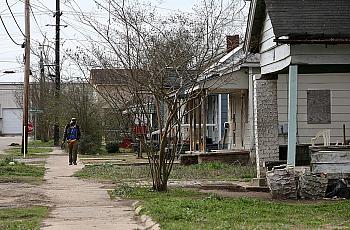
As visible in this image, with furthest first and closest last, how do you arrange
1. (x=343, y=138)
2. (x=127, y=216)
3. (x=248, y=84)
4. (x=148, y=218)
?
1. (x=248, y=84)
2. (x=343, y=138)
3. (x=127, y=216)
4. (x=148, y=218)

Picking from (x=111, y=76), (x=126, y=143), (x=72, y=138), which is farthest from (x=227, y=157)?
(x=126, y=143)

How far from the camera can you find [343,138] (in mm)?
23047

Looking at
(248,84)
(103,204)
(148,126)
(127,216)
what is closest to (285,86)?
(248,84)

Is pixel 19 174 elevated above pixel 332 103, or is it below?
below

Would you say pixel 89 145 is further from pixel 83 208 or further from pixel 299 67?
pixel 83 208

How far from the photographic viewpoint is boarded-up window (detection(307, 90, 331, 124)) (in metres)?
23.9

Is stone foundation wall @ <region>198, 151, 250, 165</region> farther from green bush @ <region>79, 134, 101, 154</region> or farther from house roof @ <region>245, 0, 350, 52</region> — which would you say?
green bush @ <region>79, 134, 101, 154</region>

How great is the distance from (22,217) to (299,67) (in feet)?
21.6

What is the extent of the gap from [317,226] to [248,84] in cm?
1530

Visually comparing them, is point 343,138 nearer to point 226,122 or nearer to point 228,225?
point 226,122

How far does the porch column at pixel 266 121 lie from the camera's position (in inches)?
746

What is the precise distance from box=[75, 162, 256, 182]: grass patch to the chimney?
3432 millimetres

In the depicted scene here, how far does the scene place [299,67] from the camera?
16.7 meters

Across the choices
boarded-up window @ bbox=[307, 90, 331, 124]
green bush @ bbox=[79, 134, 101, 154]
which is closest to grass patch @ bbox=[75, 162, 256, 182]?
boarded-up window @ bbox=[307, 90, 331, 124]
